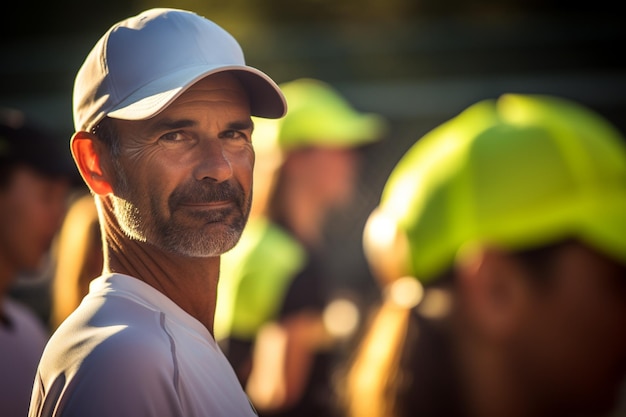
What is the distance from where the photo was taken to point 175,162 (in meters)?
1.54

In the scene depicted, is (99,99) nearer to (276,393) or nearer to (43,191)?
(43,191)

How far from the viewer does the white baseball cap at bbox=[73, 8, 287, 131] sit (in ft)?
5.05

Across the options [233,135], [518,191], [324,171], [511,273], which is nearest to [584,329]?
[511,273]

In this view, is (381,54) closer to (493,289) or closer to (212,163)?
(493,289)

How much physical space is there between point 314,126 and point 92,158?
3.16 m

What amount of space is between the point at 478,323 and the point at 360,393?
0.36m

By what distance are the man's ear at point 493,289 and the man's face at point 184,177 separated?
1.61ft

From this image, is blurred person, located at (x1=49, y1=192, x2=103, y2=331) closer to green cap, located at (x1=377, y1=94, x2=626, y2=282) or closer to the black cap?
the black cap

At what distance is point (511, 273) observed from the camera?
5.71 feet

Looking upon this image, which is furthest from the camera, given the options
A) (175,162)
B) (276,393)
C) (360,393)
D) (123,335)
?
(276,393)

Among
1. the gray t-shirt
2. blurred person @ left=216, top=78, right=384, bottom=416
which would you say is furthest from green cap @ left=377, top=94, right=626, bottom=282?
blurred person @ left=216, top=78, right=384, bottom=416

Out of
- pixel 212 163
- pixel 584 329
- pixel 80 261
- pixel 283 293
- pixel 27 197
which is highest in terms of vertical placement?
pixel 212 163

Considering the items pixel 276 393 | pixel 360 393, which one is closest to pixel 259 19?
pixel 276 393

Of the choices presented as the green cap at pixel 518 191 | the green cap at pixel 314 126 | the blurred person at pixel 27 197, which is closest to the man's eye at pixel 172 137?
the green cap at pixel 518 191
